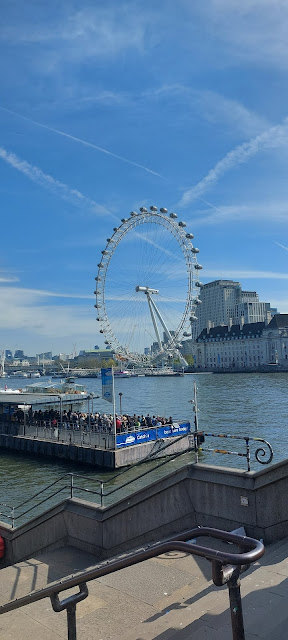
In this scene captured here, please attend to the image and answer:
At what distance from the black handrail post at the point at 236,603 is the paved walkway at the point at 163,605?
1.46m

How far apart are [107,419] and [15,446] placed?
26.6 feet

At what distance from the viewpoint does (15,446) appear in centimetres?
3991

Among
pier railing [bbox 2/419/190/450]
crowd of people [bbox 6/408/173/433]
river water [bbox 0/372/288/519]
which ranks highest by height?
crowd of people [bbox 6/408/173/433]

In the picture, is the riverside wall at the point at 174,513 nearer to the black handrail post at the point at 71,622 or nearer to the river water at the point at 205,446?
the river water at the point at 205,446

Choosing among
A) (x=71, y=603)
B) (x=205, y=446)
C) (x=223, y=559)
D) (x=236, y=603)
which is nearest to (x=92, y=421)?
(x=205, y=446)

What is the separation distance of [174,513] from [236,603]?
6513mm

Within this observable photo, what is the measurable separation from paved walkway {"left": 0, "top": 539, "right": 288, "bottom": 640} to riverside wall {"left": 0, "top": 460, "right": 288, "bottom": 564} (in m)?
0.68

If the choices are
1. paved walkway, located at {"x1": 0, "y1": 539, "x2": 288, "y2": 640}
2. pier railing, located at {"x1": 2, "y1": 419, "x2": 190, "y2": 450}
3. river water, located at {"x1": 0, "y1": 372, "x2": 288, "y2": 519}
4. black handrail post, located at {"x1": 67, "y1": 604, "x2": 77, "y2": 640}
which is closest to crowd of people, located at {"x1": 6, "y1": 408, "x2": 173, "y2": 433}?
pier railing, located at {"x1": 2, "y1": 419, "x2": 190, "y2": 450}

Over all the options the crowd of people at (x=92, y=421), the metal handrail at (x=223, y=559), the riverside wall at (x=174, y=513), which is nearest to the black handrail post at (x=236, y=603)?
the metal handrail at (x=223, y=559)

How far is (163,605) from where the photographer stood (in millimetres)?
6926

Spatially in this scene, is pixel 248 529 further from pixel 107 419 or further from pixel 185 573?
pixel 107 419

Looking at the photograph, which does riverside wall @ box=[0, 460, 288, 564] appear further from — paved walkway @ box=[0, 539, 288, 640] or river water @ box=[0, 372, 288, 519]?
river water @ box=[0, 372, 288, 519]

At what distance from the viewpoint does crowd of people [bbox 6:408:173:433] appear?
115 feet

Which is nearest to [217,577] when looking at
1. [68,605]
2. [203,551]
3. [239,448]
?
[203,551]
